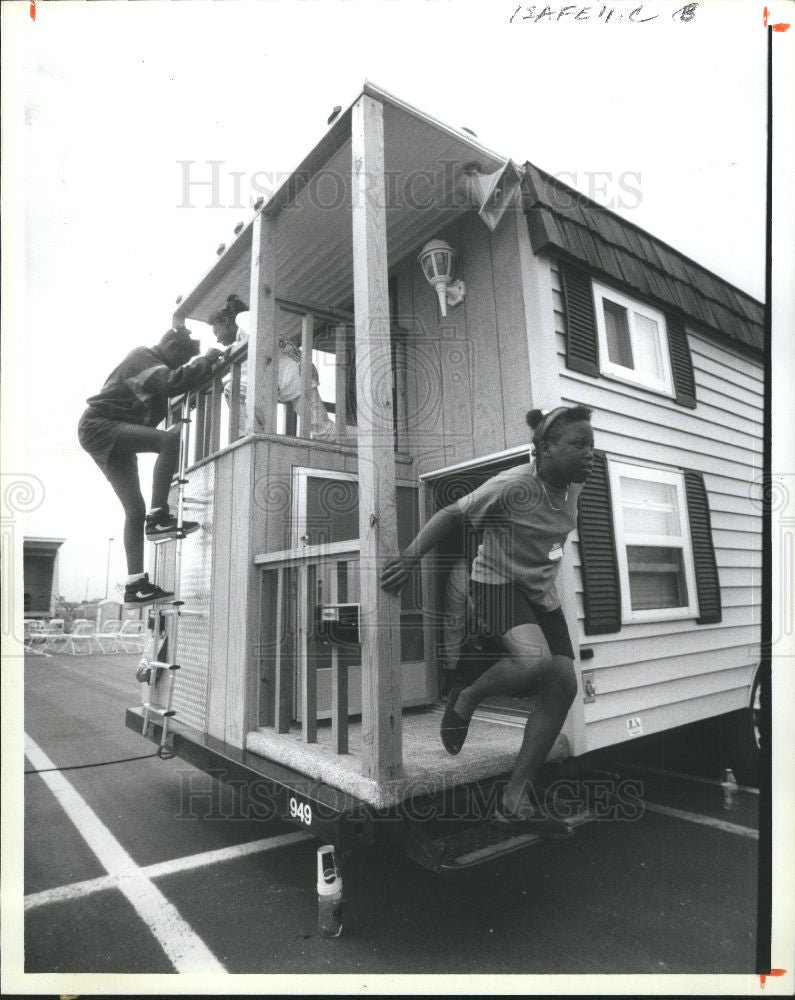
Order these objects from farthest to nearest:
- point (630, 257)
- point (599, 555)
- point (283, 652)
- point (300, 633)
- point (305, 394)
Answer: point (630, 257)
point (305, 394)
point (599, 555)
point (283, 652)
point (300, 633)

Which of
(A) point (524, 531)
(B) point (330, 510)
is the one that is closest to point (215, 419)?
(B) point (330, 510)

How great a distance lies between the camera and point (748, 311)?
4.98m

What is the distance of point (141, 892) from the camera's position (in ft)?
9.33

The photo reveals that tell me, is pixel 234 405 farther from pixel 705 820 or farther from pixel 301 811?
pixel 705 820

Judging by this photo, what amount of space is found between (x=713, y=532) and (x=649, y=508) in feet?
2.58

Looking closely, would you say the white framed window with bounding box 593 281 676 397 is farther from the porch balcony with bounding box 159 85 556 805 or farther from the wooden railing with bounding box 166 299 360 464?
the wooden railing with bounding box 166 299 360 464

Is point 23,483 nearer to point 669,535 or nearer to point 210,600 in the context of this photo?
point 210,600

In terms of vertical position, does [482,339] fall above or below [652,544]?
above

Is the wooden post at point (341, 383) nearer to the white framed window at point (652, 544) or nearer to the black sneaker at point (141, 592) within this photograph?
the black sneaker at point (141, 592)

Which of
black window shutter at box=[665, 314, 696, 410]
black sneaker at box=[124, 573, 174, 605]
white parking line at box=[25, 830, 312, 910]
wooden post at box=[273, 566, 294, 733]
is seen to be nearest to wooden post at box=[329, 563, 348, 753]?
wooden post at box=[273, 566, 294, 733]

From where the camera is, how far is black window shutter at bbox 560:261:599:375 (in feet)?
11.6

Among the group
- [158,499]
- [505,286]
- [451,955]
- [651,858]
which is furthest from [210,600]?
[651,858]

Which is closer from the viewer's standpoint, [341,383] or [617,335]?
[617,335]

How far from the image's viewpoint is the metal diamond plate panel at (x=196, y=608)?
11.8 ft
